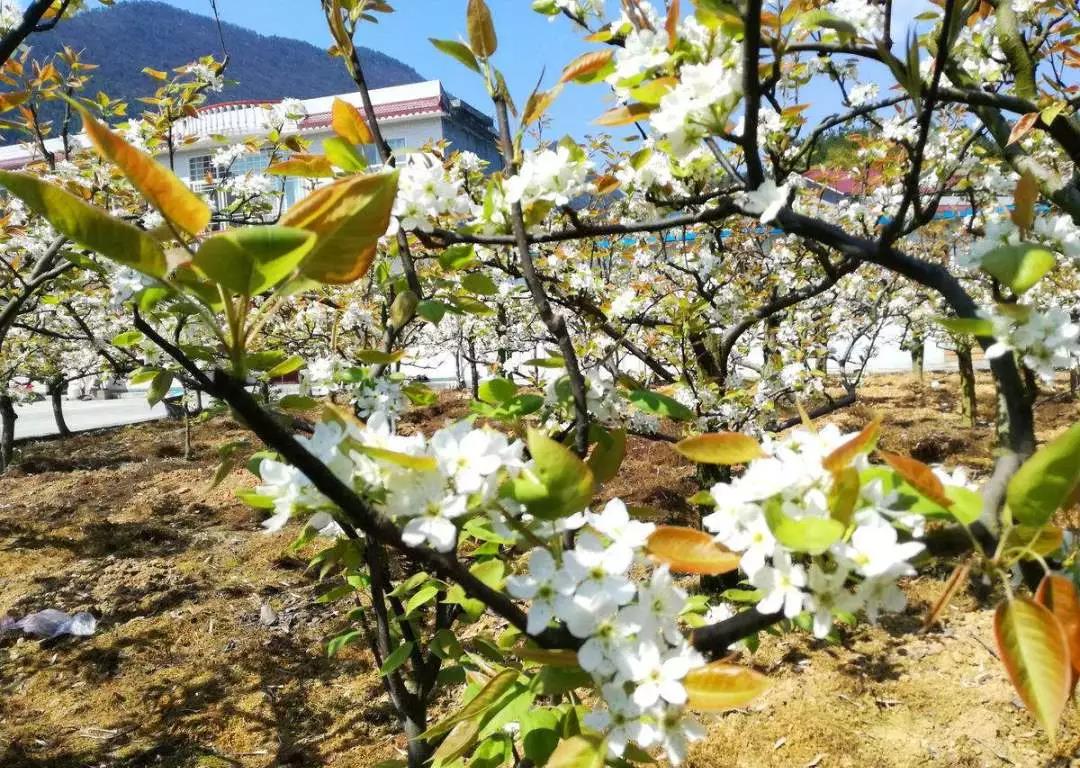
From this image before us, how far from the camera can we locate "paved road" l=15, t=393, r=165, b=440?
11333mm

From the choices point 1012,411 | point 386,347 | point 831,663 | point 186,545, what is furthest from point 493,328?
point 1012,411

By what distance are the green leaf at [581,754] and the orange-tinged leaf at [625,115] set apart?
0.69 meters

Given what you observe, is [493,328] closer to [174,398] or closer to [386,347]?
[386,347]

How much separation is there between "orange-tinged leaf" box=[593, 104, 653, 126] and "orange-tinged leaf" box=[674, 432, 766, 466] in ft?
1.53

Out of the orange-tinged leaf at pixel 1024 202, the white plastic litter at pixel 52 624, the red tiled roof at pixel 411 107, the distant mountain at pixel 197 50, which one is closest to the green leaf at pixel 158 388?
the orange-tinged leaf at pixel 1024 202

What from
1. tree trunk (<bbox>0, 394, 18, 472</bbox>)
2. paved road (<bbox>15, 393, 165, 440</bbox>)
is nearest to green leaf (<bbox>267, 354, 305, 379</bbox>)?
tree trunk (<bbox>0, 394, 18, 472</bbox>)

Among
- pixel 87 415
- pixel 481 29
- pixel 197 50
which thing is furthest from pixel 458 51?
pixel 197 50

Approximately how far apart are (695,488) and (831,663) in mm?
2133

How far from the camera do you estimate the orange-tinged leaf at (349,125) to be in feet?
2.72

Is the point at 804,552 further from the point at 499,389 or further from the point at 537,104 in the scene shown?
the point at 537,104

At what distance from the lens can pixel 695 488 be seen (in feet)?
16.2

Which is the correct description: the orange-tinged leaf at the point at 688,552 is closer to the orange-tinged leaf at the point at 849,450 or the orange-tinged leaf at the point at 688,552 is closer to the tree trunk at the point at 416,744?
the orange-tinged leaf at the point at 849,450

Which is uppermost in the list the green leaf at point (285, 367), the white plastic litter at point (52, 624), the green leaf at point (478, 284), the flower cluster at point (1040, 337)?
the green leaf at point (478, 284)

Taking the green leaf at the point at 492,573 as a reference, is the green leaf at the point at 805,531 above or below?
above
